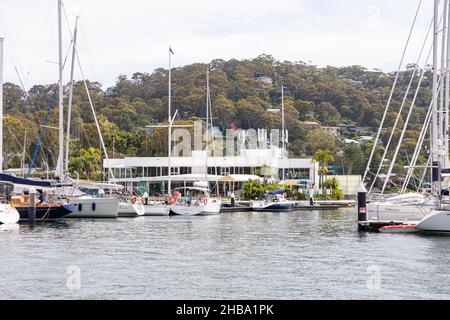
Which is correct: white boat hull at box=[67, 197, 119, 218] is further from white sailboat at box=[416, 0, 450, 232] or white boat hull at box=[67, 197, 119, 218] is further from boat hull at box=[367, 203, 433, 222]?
white sailboat at box=[416, 0, 450, 232]

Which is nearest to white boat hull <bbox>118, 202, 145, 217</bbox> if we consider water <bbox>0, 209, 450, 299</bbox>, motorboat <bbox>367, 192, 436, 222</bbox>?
water <bbox>0, 209, 450, 299</bbox>

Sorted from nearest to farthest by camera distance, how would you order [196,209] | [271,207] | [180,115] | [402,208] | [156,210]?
1. [402,208]
2. [156,210]
3. [196,209]
4. [271,207]
5. [180,115]

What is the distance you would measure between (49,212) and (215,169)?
50440mm

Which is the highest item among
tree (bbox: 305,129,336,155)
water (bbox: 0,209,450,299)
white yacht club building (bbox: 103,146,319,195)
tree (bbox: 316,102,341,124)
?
tree (bbox: 316,102,341,124)

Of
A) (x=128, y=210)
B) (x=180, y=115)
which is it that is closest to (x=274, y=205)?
(x=128, y=210)

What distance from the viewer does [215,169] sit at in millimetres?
108125

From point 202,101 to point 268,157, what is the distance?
64709mm

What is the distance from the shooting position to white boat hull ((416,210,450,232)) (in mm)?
45594

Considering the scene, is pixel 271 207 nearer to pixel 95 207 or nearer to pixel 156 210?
pixel 156 210

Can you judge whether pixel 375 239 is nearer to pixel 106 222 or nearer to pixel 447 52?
pixel 447 52

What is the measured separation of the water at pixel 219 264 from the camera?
27.9 m

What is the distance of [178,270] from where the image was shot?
1280 inches

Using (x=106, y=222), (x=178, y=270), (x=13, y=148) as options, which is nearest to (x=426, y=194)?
(x=106, y=222)

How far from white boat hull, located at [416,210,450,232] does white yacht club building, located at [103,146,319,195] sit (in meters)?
58.6
